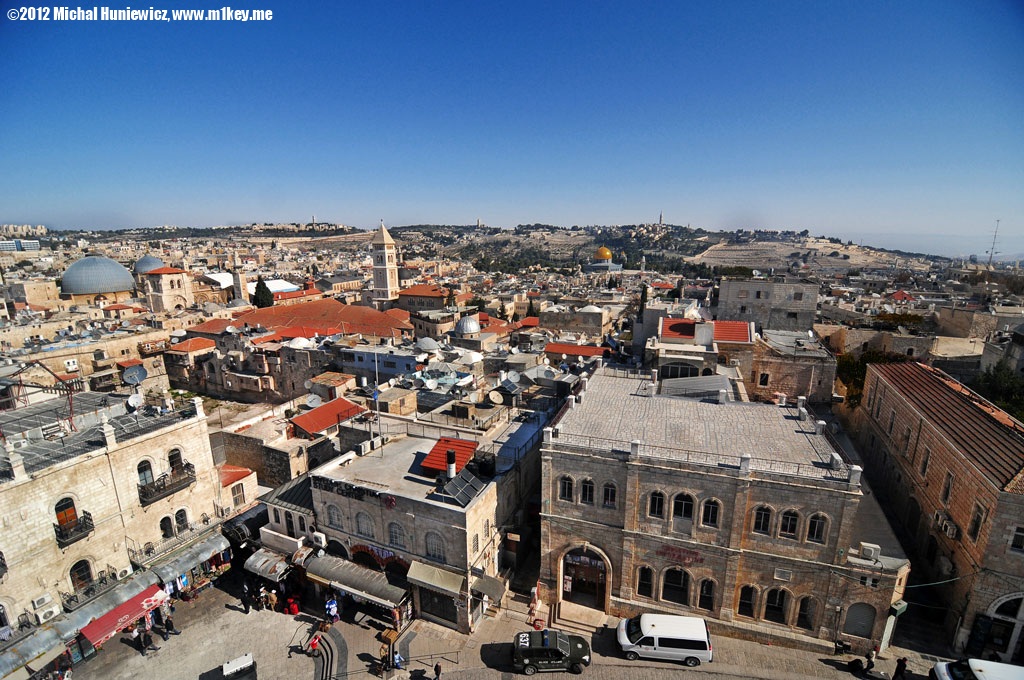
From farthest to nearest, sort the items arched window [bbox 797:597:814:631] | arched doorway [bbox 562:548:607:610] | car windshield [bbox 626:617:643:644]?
arched doorway [bbox 562:548:607:610] < arched window [bbox 797:597:814:631] < car windshield [bbox 626:617:643:644]

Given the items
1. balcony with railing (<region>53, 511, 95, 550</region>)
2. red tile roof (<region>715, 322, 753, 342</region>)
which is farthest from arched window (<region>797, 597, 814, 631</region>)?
balcony with railing (<region>53, 511, 95, 550</region>)

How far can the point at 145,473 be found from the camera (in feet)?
68.8

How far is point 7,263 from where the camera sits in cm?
12438

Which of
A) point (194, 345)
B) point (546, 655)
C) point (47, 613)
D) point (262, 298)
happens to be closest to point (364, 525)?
point (546, 655)

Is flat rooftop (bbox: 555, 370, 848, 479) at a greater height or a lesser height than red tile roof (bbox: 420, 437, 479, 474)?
greater

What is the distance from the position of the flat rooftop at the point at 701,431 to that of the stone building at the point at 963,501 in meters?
4.80

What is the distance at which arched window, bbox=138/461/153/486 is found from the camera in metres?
20.7

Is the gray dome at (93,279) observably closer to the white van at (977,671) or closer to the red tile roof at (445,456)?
the red tile roof at (445,456)

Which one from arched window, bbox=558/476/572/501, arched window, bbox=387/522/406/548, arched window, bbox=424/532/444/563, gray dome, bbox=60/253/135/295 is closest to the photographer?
arched window, bbox=424/532/444/563

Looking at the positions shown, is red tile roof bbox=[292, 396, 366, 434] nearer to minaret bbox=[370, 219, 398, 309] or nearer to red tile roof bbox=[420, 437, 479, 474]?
red tile roof bbox=[420, 437, 479, 474]

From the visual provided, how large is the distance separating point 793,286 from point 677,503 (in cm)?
3198

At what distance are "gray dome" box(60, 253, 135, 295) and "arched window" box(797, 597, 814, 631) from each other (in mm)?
110021

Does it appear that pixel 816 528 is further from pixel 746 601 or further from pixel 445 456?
A: pixel 445 456

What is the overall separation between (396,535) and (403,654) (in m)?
4.38
